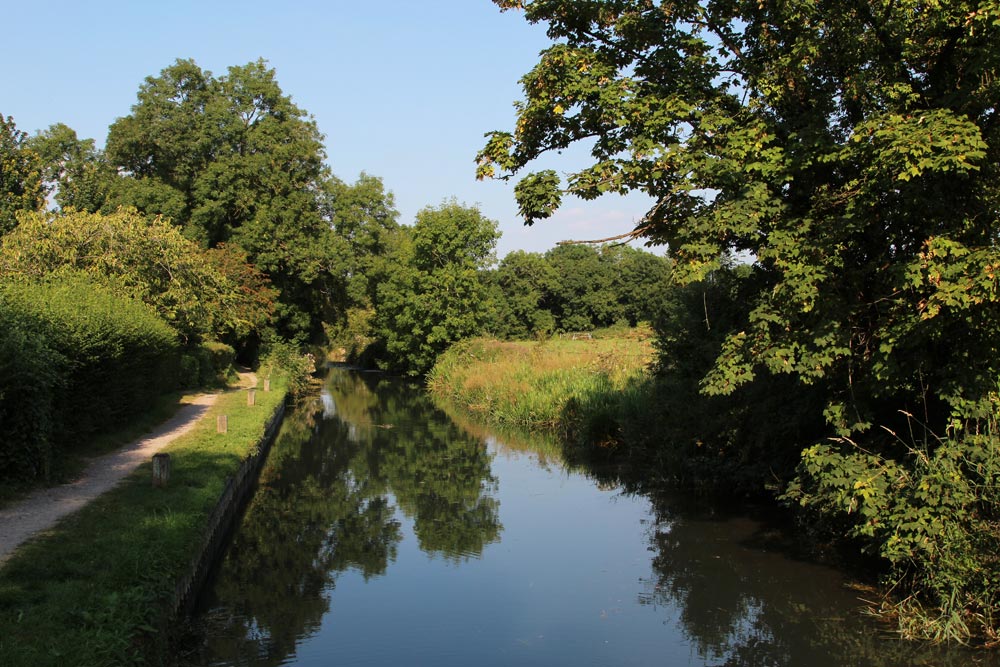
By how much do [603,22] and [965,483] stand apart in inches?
265

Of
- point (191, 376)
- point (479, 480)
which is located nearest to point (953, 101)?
point (479, 480)

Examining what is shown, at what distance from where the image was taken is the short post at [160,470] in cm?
1139

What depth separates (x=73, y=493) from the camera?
11.0 metres

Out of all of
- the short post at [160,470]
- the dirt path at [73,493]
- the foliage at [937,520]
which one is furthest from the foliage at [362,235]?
the foliage at [937,520]

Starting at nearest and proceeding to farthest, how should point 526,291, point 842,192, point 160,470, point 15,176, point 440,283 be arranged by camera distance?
point 842,192 < point 160,470 < point 15,176 < point 440,283 < point 526,291

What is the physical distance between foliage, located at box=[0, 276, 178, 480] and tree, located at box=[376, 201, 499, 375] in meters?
23.2

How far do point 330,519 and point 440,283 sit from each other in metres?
29.2

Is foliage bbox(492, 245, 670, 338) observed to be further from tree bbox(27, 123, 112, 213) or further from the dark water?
the dark water

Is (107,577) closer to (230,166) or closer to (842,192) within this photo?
(842,192)

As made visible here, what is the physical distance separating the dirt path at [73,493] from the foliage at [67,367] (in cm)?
56

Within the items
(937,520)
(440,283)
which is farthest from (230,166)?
(937,520)

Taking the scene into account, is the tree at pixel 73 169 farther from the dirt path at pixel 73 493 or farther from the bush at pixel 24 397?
the bush at pixel 24 397

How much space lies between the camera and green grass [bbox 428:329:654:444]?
2158 cm

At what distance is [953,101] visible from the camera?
315 inches
